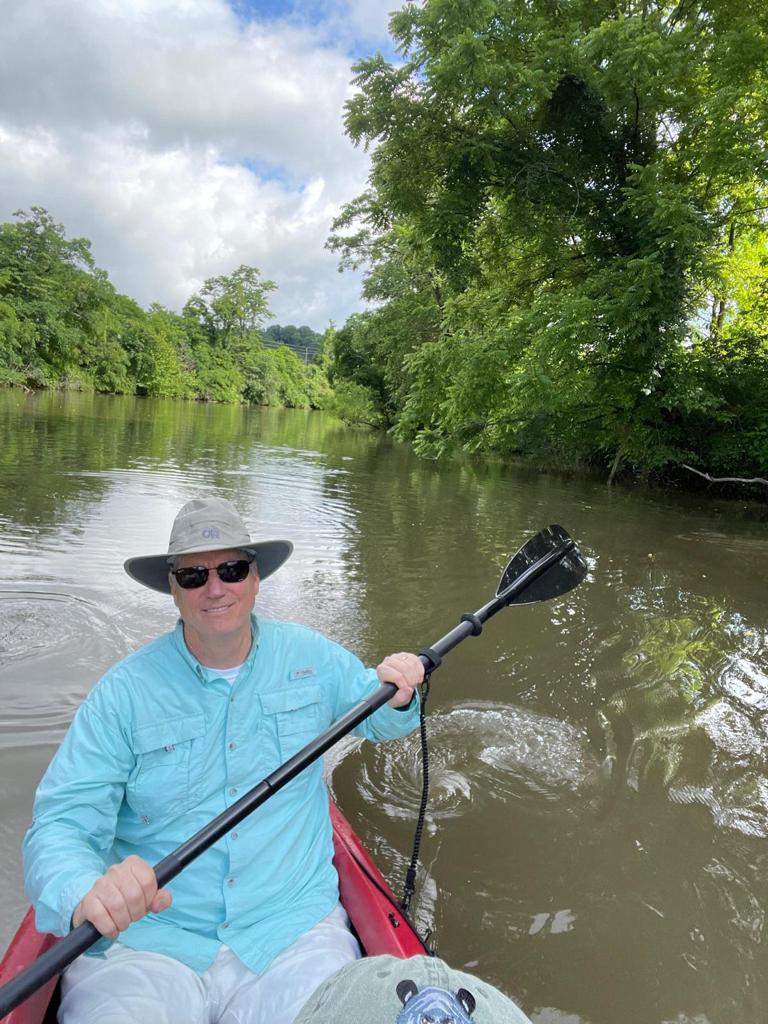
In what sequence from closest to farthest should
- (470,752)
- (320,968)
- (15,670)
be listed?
(320,968) < (470,752) < (15,670)

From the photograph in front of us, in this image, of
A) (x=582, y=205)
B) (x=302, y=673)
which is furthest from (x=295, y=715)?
(x=582, y=205)

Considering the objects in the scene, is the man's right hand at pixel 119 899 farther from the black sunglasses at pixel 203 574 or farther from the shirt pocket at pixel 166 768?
the black sunglasses at pixel 203 574

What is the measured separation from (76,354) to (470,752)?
48305mm

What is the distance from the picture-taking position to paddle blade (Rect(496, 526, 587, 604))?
3154 millimetres

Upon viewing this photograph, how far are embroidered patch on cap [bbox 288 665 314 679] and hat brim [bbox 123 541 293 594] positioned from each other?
1.05 ft

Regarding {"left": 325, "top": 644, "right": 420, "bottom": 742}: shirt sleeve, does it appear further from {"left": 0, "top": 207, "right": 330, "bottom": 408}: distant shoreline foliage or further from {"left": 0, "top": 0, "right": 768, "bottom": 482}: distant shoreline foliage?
{"left": 0, "top": 207, "right": 330, "bottom": 408}: distant shoreline foliage

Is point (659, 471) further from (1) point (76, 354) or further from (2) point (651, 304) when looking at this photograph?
(1) point (76, 354)

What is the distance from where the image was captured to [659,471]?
16688 mm

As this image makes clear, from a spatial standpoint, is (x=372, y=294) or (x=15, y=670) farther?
(x=372, y=294)

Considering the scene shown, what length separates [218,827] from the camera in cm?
164

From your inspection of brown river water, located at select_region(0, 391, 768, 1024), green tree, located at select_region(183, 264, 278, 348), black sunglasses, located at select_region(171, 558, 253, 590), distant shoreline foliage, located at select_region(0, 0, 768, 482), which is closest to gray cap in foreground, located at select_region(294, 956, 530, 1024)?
black sunglasses, located at select_region(171, 558, 253, 590)

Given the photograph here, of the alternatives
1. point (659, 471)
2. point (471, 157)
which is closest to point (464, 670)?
point (471, 157)

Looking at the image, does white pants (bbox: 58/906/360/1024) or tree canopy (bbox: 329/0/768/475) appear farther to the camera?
tree canopy (bbox: 329/0/768/475)

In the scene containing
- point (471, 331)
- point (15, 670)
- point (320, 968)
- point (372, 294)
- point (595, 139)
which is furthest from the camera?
point (372, 294)
